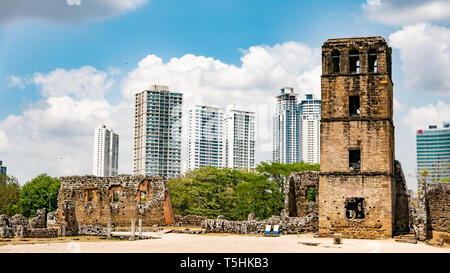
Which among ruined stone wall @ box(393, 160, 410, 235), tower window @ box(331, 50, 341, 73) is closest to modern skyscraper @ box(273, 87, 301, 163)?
ruined stone wall @ box(393, 160, 410, 235)

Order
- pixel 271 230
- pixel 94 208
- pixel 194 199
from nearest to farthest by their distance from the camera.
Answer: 1. pixel 271 230
2. pixel 94 208
3. pixel 194 199

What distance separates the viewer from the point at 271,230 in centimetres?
3503

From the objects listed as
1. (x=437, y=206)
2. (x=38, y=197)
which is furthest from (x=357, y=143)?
(x=38, y=197)

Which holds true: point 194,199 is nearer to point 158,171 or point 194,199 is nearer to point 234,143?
point 158,171

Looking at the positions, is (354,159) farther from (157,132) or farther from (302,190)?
(157,132)

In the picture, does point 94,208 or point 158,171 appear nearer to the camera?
point 94,208

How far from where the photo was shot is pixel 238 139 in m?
145

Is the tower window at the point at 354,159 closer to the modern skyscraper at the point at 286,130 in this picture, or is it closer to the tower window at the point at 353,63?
the tower window at the point at 353,63

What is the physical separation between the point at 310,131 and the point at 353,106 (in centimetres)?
14950

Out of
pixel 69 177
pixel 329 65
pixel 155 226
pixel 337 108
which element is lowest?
pixel 155 226

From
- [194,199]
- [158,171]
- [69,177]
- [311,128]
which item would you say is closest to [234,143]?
[158,171]

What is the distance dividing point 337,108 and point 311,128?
5980 inches

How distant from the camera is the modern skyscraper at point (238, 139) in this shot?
472ft

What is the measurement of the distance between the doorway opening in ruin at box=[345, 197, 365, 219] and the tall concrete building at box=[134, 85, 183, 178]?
3829 inches
